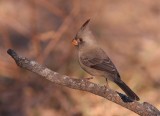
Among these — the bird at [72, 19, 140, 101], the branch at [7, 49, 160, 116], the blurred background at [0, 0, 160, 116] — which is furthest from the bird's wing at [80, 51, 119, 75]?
the blurred background at [0, 0, 160, 116]

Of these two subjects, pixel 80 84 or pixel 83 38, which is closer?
pixel 80 84

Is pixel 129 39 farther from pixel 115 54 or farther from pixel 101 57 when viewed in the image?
pixel 101 57

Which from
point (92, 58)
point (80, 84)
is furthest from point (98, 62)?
point (80, 84)

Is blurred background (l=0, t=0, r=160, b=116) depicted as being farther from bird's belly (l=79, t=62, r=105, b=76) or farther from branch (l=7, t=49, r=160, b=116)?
branch (l=7, t=49, r=160, b=116)

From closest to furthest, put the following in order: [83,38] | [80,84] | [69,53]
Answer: [80,84] → [83,38] → [69,53]

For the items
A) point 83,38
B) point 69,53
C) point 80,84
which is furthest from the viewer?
point 69,53

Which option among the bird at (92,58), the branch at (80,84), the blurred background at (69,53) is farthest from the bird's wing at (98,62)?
the blurred background at (69,53)

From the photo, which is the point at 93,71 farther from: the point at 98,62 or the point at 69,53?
the point at 69,53
